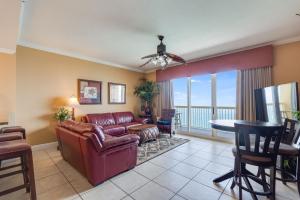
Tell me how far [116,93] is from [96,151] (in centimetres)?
355

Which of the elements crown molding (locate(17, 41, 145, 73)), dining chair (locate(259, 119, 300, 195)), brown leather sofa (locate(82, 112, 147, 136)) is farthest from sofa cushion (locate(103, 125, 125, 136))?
dining chair (locate(259, 119, 300, 195))

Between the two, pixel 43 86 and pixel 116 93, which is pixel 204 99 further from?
pixel 43 86

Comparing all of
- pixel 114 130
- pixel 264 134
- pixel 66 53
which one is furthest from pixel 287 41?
pixel 66 53

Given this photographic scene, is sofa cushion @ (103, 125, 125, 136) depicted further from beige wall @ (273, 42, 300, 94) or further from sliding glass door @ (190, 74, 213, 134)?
beige wall @ (273, 42, 300, 94)

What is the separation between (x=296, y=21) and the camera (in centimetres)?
262

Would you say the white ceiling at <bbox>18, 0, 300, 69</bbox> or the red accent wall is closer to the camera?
the white ceiling at <bbox>18, 0, 300, 69</bbox>

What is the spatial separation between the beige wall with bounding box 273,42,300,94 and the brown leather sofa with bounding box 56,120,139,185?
3.78 metres

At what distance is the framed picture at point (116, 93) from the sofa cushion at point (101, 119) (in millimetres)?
659

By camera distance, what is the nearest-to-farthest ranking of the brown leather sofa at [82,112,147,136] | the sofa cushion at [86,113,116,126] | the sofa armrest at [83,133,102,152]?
the sofa armrest at [83,133,102,152] < the brown leather sofa at [82,112,147,136] < the sofa cushion at [86,113,116,126]

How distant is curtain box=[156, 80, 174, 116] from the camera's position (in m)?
5.66

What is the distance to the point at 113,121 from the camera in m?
4.86

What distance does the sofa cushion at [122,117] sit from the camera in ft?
16.4

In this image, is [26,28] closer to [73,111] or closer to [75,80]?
[75,80]

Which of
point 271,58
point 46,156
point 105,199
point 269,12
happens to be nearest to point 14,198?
point 105,199
